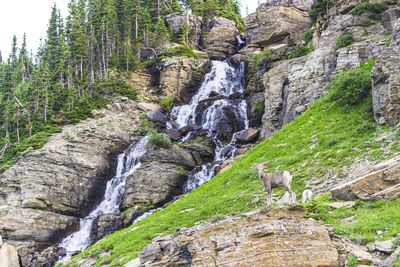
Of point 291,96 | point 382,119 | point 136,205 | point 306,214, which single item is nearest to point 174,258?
point 306,214

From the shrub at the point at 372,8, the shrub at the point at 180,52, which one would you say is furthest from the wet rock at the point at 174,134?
the shrub at the point at 372,8

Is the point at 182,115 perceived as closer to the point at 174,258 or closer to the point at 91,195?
the point at 91,195

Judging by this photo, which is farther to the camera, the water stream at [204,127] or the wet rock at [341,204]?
the water stream at [204,127]

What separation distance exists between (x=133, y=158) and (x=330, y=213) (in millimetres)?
30290

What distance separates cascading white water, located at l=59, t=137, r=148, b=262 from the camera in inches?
1220

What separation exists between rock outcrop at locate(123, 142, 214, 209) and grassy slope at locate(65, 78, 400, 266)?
8.55 m

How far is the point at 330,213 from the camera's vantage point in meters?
11.0

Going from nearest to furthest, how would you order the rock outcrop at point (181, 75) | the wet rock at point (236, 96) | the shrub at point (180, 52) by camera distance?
1. the wet rock at point (236, 96)
2. the rock outcrop at point (181, 75)
3. the shrub at point (180, 52)

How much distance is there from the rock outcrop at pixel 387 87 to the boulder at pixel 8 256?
27352 millimetres

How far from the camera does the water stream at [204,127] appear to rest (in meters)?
32.5

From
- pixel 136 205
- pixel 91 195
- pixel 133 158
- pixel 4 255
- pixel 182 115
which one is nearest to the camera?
pixel 4 255

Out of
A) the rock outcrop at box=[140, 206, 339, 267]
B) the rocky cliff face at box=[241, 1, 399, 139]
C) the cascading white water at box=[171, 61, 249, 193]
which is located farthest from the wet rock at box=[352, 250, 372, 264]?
the cascading white water at box=[171, 61, 249, 193]

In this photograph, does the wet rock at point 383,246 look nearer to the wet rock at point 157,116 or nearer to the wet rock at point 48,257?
the wet rock at point 48,257

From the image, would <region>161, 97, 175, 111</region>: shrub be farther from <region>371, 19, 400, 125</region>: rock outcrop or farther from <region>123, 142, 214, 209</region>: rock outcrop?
<region>371, 19, 400, 125</region>: rock outcrop
